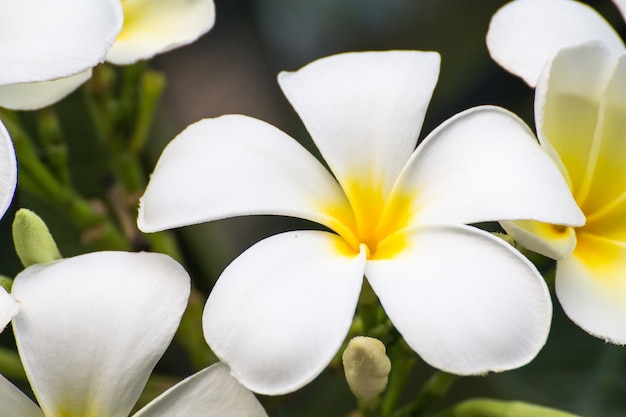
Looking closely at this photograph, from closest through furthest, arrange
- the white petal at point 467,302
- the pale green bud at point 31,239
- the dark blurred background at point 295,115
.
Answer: the white petal at point 467,302 → the pale green bud at point 31,239 → the dark blurred background at point 295,115

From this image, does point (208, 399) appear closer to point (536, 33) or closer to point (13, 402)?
point (13, 402)

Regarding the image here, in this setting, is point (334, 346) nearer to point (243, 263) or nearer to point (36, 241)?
point (243, 263)

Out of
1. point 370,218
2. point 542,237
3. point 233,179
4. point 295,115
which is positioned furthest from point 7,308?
point 295,115

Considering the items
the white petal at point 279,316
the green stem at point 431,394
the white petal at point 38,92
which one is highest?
the white petal at point 38,92

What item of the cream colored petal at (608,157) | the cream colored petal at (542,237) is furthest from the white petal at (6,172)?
the cream colored petal at (608,157)

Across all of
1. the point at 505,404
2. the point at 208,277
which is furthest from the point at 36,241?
the point at 208,277

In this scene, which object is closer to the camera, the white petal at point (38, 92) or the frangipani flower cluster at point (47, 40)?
the frangipani flower cluster at point (47, 40)

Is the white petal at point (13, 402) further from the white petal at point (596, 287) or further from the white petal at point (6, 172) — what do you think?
the white petal at point (596, 287)
